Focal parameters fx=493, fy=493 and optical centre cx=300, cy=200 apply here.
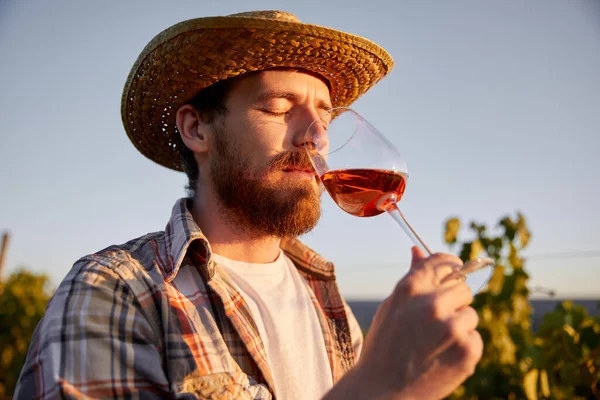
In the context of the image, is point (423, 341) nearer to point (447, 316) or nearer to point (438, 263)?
point (447, 316)

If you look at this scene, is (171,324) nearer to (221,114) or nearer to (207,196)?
(207,196)

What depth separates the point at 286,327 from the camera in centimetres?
231

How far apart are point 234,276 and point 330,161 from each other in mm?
856

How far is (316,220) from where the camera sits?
8.16 feet

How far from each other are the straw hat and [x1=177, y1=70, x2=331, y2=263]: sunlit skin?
0.31ft

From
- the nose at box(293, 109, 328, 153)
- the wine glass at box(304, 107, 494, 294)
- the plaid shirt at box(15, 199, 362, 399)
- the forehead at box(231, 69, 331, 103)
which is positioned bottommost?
the plaid shirt at box(15, 199, 362, 399)

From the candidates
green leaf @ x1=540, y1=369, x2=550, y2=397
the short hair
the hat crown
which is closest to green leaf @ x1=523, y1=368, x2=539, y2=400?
green leaf @ x1=540, y1=369, x2=550, y2=397

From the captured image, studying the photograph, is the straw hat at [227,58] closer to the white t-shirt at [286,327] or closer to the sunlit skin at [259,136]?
the sunlit skin at [259,136]

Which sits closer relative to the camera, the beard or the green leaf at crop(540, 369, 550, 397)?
the beard

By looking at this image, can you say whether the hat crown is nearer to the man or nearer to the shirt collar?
the man

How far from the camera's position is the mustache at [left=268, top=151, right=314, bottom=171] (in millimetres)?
2295

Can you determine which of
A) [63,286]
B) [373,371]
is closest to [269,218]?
[63,286]

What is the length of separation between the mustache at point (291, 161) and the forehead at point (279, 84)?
0.32 m

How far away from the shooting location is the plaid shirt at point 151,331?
153 centimetres
